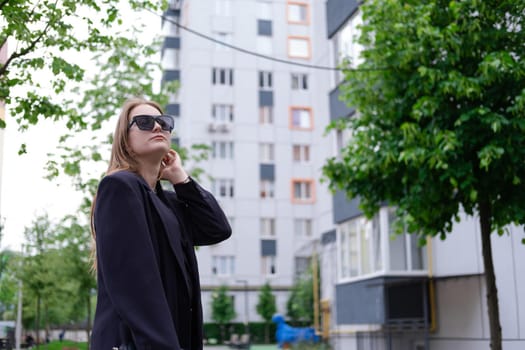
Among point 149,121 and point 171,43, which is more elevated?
point 171,43

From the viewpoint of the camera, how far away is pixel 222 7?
56844 mm

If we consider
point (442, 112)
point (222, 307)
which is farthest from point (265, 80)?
point (442, 112)

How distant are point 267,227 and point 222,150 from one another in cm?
626

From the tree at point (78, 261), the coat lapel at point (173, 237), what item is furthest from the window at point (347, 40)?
the coat lapel at point (173, 237)

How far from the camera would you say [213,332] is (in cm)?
5322

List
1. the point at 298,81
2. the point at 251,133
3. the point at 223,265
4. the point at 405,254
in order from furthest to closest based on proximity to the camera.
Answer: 1. the point at 298,81
2. the point at 251,133
3. the point at 223,265
4. the point at 405,254

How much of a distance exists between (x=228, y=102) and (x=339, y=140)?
101 ft

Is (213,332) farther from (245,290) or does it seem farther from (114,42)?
(114,42)

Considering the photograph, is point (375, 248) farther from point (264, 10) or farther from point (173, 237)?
point (264, 10)

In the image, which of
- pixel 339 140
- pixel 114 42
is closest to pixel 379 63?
pixel 114 42

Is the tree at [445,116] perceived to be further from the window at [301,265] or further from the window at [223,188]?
the window at [301,265]

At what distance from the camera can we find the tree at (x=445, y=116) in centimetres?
1060

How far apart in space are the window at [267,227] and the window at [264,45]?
12624mm

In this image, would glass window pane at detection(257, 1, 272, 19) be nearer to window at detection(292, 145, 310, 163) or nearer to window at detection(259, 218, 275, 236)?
window at detection(292, 145, 310, 163)
